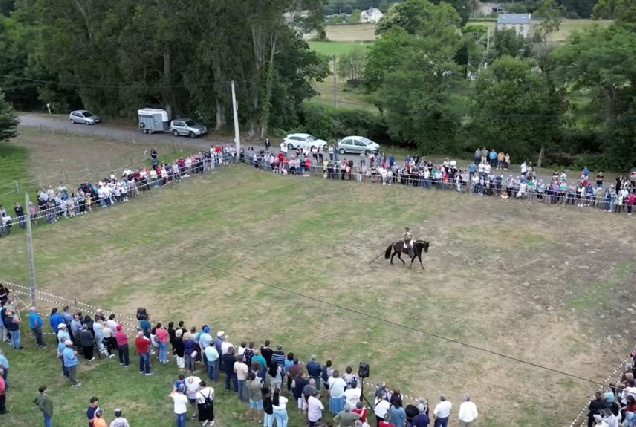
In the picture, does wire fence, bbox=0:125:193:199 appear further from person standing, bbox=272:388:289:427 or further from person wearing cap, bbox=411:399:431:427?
person wearing cap, bbox=411:399:431:427

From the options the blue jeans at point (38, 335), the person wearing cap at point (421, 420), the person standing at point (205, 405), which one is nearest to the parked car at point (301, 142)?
the blue jeans at point (38, 335)

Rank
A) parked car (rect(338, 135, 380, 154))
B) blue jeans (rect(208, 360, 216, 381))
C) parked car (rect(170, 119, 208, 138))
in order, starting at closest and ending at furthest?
1. blue jeans (rect(208, 360, 216, 381))
2. parked car (rect(338, 135, 380, 154))
3. parked car (rect(170, 119, 208, 138))

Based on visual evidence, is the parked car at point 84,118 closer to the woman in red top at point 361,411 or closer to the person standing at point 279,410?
the person standing at point 279,410

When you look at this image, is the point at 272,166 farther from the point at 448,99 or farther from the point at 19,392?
the point at 19,392

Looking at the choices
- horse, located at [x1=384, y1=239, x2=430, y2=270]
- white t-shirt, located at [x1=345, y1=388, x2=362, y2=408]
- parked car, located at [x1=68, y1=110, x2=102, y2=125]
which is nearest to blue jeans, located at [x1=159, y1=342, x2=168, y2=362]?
white t-shirt, located at [x1=345, y1=388, x2=362, y2=408]

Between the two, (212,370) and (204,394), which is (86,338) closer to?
(212,370)

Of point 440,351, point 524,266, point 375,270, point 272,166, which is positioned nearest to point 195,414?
point 440,351
